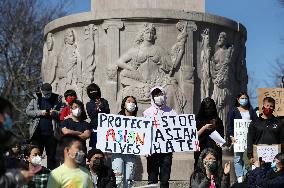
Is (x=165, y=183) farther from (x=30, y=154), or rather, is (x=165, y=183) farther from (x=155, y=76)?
(x=155, y=76)

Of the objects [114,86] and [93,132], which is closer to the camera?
[93,132]

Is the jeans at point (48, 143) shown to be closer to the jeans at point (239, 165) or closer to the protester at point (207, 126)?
the protester at point (207, 126)

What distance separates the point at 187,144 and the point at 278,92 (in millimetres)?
2131

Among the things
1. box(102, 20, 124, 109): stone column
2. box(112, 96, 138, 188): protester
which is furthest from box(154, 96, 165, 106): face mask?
box(102, 20, 124, 109): stone column

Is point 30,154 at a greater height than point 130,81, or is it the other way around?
point 130,81

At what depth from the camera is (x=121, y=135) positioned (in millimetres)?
11953

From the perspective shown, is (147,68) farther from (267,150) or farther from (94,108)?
(267,150)

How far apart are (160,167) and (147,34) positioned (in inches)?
206

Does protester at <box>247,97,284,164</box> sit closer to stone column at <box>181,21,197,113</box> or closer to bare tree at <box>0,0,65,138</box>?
stone column at <box>181,21,197,113</box>

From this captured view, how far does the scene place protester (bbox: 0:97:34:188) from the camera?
527cm

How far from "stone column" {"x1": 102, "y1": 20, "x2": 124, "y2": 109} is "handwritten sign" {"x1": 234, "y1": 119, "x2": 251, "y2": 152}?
176 inches

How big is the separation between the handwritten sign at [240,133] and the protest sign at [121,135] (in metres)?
1.56

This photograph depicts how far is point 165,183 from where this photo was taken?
11.9 m

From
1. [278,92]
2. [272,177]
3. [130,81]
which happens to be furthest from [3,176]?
[130,81]
